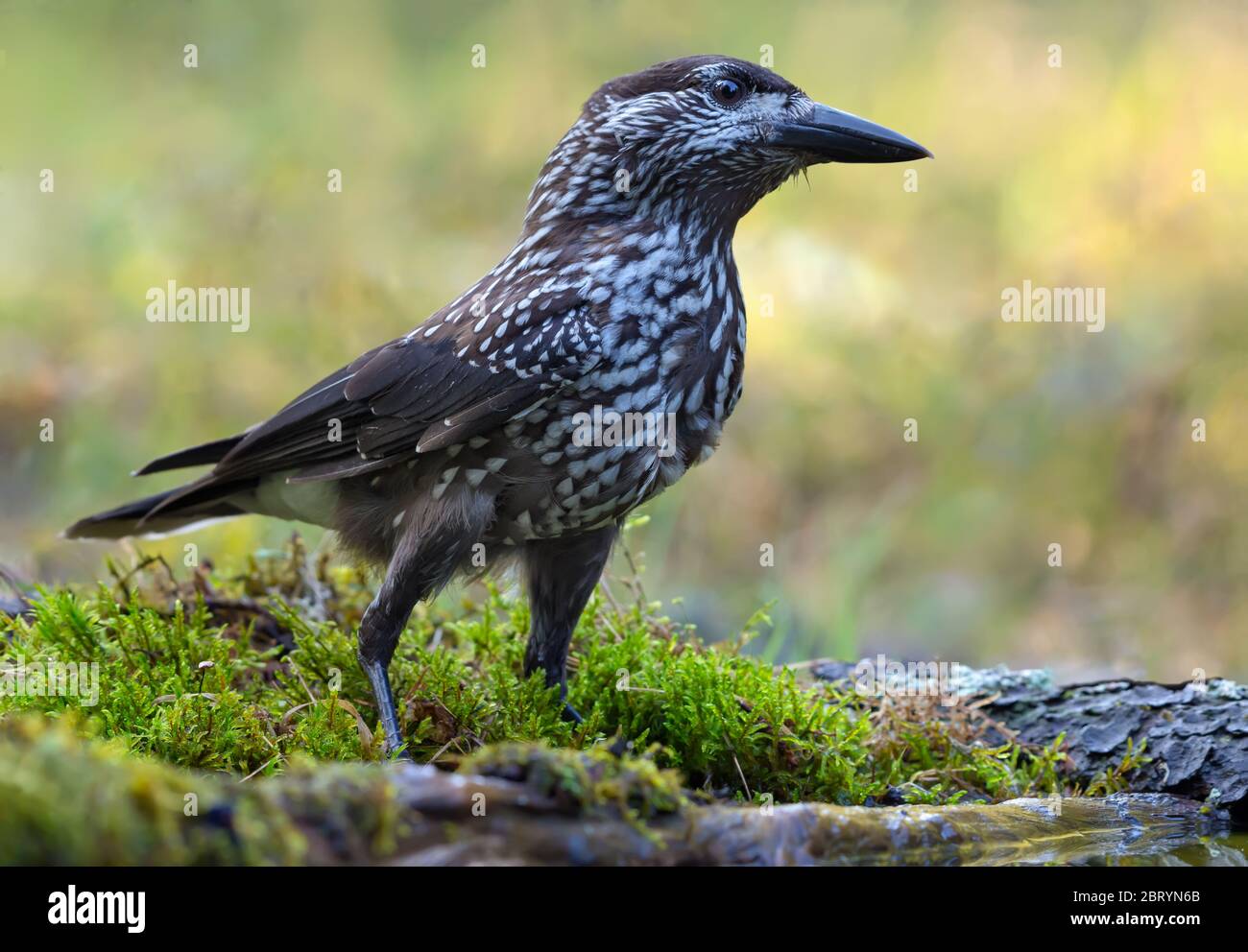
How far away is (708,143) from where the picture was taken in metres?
4.61

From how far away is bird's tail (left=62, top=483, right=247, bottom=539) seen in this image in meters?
5.38

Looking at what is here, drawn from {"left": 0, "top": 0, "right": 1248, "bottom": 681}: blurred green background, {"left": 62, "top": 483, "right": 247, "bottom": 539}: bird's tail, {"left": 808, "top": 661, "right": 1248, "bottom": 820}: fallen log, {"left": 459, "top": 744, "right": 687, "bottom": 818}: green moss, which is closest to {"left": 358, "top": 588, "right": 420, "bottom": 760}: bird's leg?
{"left": 62, "top": 483, "right": 247, "bottom": 539}: bird's tail

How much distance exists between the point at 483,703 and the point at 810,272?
6.31 metres

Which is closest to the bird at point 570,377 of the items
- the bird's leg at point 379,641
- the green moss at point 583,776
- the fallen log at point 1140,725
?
the bird's leg at point 379,641

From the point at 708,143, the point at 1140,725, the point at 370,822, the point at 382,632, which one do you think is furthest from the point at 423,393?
the point at 1140,725

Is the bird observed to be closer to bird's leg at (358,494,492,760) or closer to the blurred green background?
bird's leg at (358,494,492,760)

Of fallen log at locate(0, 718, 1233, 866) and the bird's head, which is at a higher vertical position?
the bird's head

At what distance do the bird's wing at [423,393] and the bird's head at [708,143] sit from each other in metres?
0.63

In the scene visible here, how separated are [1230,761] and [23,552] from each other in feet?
20.7

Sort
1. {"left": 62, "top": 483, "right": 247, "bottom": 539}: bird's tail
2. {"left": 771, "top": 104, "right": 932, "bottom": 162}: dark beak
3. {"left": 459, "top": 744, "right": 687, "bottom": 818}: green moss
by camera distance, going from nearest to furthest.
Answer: {"left": 459, "top": 744, "right": 687, "bottom": 818}: green moss < {"left": 771, "top": 104, "right": 932, "bottom": 162}: dark beak < {"left": 62, "top": 483, "right": 247, "bottom": 539}: bird's tail

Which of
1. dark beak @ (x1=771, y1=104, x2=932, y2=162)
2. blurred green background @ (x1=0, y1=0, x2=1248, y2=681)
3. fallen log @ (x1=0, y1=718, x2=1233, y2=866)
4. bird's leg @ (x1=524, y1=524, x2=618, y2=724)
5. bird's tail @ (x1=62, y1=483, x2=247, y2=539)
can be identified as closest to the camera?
fallen log @ (x1=0, y1=718, x2=1233, y2=866)

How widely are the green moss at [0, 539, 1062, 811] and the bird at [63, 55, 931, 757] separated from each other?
0.72 feet

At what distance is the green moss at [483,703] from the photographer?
4.29 m
